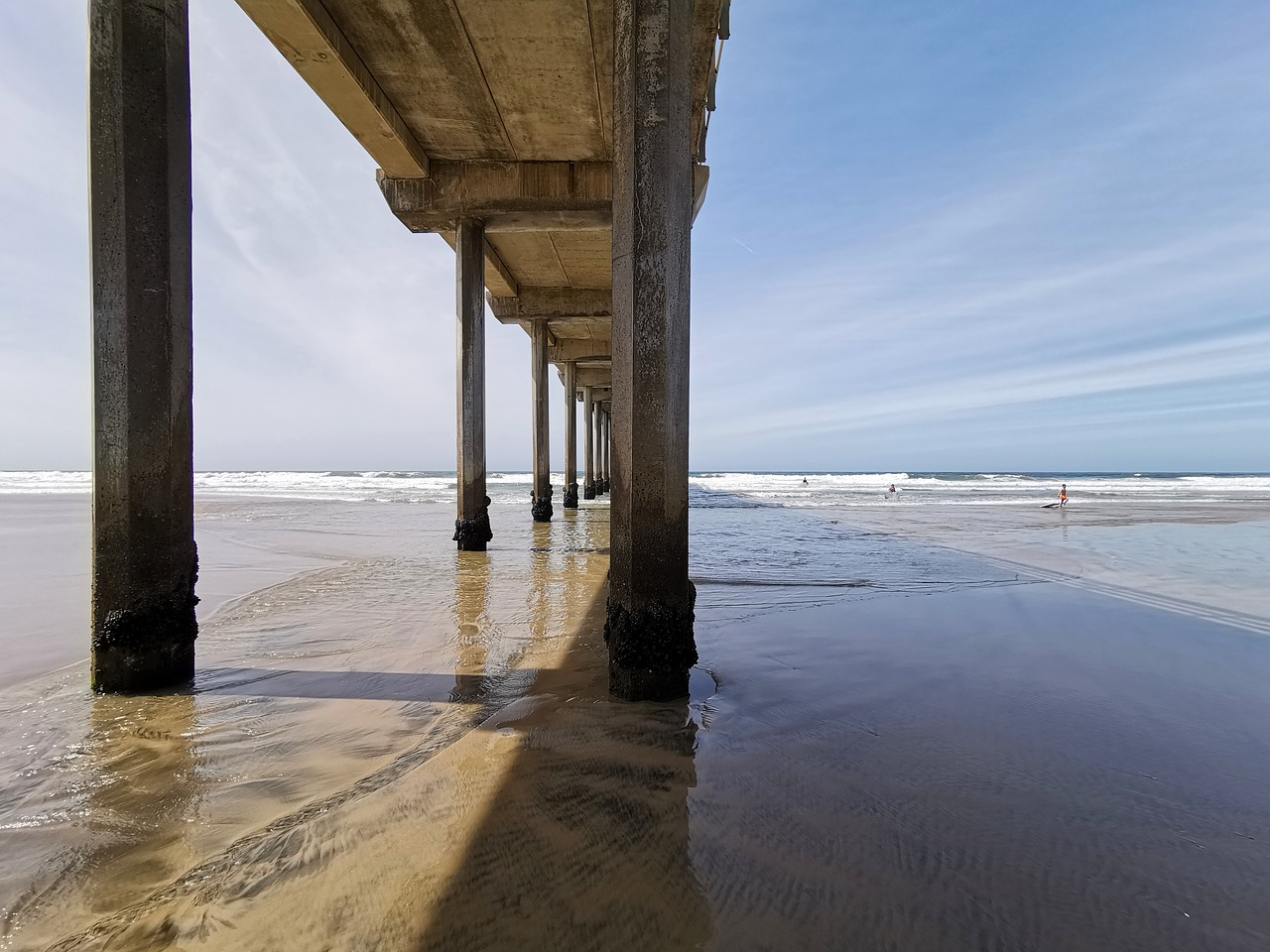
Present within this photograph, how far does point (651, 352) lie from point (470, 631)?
9.83 feet

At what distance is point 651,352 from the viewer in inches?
132

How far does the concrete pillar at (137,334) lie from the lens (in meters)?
3.50

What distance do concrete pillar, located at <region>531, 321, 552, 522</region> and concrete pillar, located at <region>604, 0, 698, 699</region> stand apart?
1309cm

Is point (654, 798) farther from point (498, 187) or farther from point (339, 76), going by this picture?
point (498, 187)

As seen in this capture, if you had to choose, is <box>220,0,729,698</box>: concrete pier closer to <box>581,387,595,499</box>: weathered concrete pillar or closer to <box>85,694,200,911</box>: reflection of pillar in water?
<box>85,694,200,911</box>: reflection of pillar in water

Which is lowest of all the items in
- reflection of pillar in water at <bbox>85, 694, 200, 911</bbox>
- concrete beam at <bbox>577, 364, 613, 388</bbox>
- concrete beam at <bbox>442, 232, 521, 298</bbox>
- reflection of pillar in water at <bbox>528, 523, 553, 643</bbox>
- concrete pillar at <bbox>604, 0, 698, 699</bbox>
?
reflection of pillar in water at <bbox>528, 523, 553, 643</bbox>

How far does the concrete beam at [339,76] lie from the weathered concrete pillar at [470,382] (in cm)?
143

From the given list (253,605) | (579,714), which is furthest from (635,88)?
(253,605)

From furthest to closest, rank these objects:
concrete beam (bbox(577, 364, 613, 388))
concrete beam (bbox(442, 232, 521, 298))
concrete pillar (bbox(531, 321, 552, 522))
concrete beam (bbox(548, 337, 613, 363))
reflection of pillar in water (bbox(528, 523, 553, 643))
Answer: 1. concrete beam (bbox(577, 364, 613, 388))
2. concrete beam (bbox(548, 337, 613, 363))
3. concrete pillar (bbox(531, 321, 552, 522))
4. concrete beam (bbox(442, 232, 521, 298))
5. reflection of pillar in water (bbox(528, 523, 553, 643))

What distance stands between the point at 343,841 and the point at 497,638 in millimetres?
2762

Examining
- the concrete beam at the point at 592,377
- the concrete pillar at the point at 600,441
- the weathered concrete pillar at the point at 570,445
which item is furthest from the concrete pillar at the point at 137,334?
the concrete pillar at the point at 600,441

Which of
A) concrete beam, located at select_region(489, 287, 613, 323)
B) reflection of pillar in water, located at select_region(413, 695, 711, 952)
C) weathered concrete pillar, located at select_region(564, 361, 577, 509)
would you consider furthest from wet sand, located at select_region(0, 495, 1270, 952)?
weathered concrete pillar, located at select_region(564, 361, 577, 509)

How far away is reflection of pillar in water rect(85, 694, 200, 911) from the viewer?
6.31ft

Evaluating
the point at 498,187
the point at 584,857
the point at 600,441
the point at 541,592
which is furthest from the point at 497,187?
the point at 600,441
